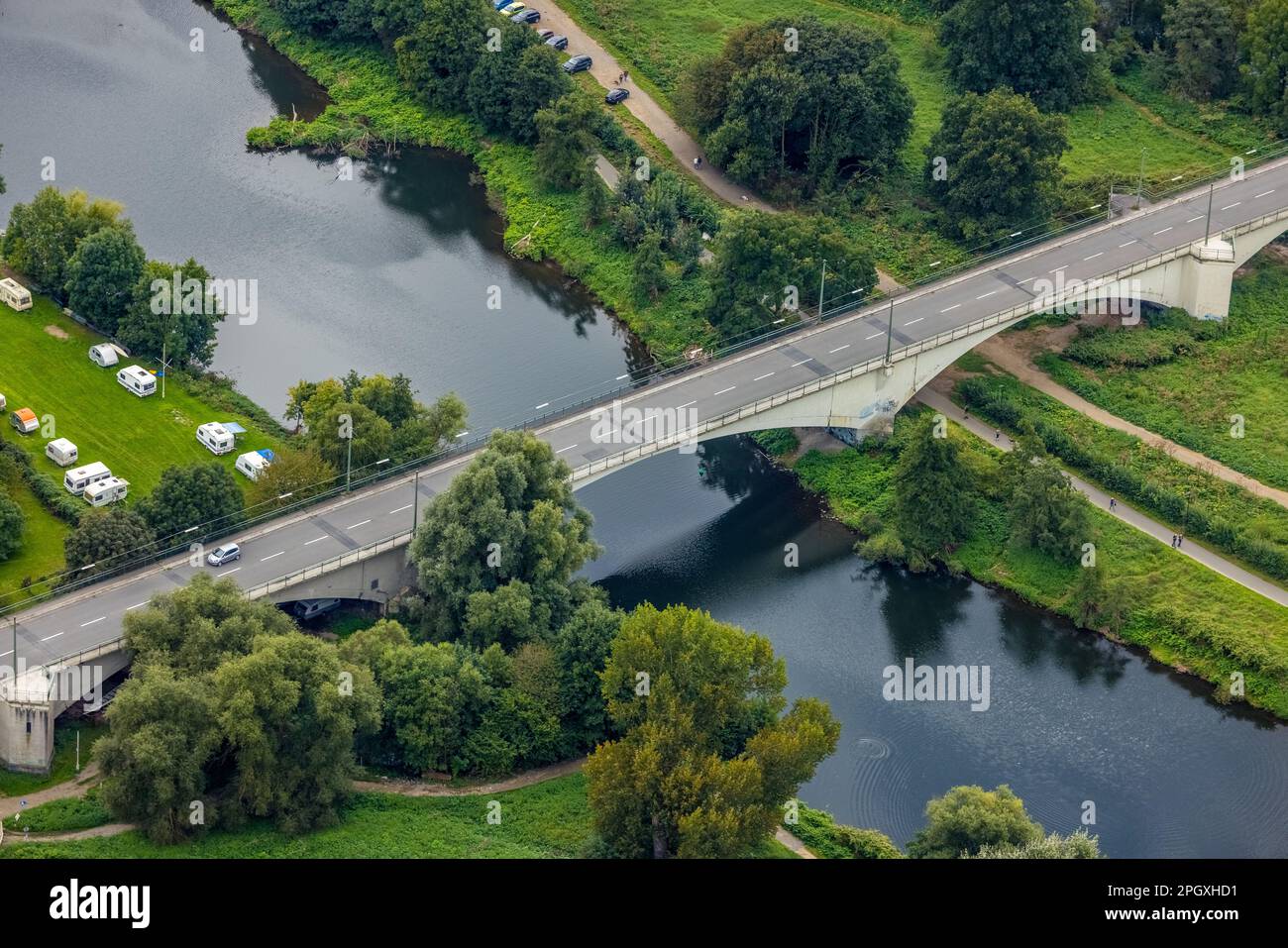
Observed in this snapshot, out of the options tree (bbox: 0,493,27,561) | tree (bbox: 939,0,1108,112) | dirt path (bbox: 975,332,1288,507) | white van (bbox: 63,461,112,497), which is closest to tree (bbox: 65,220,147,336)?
white van (bbox: 63,461,112,497)

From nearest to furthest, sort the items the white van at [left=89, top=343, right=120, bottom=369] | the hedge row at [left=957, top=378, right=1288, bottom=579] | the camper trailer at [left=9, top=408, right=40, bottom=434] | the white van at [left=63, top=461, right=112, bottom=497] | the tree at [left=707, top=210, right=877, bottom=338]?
the white van at [left=63, top=461, right=112, bottom=497]
the hedge row at [left=957, top=378, right=1288, bottom=579]
the camper trailer at [left=9, top=408, right=40, bottom=434]
the white van at [left=89, top=343, right=120, bottom=369]
the tree at [left=707, top=210, right=877, bottom=338]

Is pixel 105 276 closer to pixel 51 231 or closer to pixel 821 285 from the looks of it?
pixel 51 231

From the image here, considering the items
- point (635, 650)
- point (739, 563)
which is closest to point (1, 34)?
point (739, 563)

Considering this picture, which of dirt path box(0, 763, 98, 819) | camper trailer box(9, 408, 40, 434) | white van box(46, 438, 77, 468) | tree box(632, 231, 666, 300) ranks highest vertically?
tree box(632, 231, 666, 300)

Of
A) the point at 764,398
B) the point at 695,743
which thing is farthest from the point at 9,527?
the point at 764,398

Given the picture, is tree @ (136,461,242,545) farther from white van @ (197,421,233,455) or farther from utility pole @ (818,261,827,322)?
utility pole @ (818,261,827,322)

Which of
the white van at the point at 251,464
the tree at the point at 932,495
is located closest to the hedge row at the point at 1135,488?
the tree at the point at 932,495

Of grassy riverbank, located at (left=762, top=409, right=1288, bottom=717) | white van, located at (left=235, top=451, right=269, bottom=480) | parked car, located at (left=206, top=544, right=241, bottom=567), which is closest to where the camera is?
parked car, located at (left=206, top=544, right=241, bottom=567)
